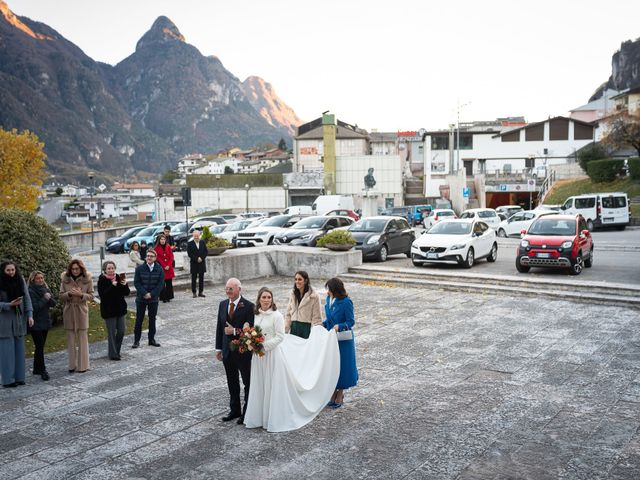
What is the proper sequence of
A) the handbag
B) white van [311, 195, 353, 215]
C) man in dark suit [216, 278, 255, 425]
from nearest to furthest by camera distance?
1. man in dark suit [216, 278, 255, 425]
2. the handbag
3. white van [311, 195, 353, 215]

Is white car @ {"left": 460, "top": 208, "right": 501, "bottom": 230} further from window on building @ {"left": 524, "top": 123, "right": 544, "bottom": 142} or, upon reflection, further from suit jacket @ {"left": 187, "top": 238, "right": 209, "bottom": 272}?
window on building @ {"left": 524, "top": 123, "right": 544, "bottom": 142}

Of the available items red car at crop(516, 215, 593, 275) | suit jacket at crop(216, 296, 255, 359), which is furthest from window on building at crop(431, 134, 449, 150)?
suit jacket at crop(216, 296, 255, 359)

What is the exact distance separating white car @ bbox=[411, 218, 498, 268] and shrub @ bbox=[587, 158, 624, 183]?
31.3m

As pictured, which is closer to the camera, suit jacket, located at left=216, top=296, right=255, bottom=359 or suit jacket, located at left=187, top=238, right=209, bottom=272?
suit jacket, located at left=216, top=296, right=255, bottom=359

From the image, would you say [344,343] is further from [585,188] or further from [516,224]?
[585,188]

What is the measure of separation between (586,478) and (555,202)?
4551 centimetres

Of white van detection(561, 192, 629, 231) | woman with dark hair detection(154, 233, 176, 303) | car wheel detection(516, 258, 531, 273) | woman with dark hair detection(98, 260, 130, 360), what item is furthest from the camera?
white van detection(561, 192, 629, 231)

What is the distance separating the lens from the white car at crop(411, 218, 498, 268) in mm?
17969

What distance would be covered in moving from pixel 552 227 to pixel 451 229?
10.6 ft

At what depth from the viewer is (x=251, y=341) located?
626cm

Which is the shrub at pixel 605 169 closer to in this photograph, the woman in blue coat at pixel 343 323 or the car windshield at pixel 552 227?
the car windshield at pixel 552 227

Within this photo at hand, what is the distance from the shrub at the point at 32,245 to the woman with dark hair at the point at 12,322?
2.55m

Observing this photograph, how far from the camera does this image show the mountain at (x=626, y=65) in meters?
121

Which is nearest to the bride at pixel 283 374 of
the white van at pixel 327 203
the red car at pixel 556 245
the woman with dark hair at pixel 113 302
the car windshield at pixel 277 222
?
the woman with dark hair at pixel 113 302
